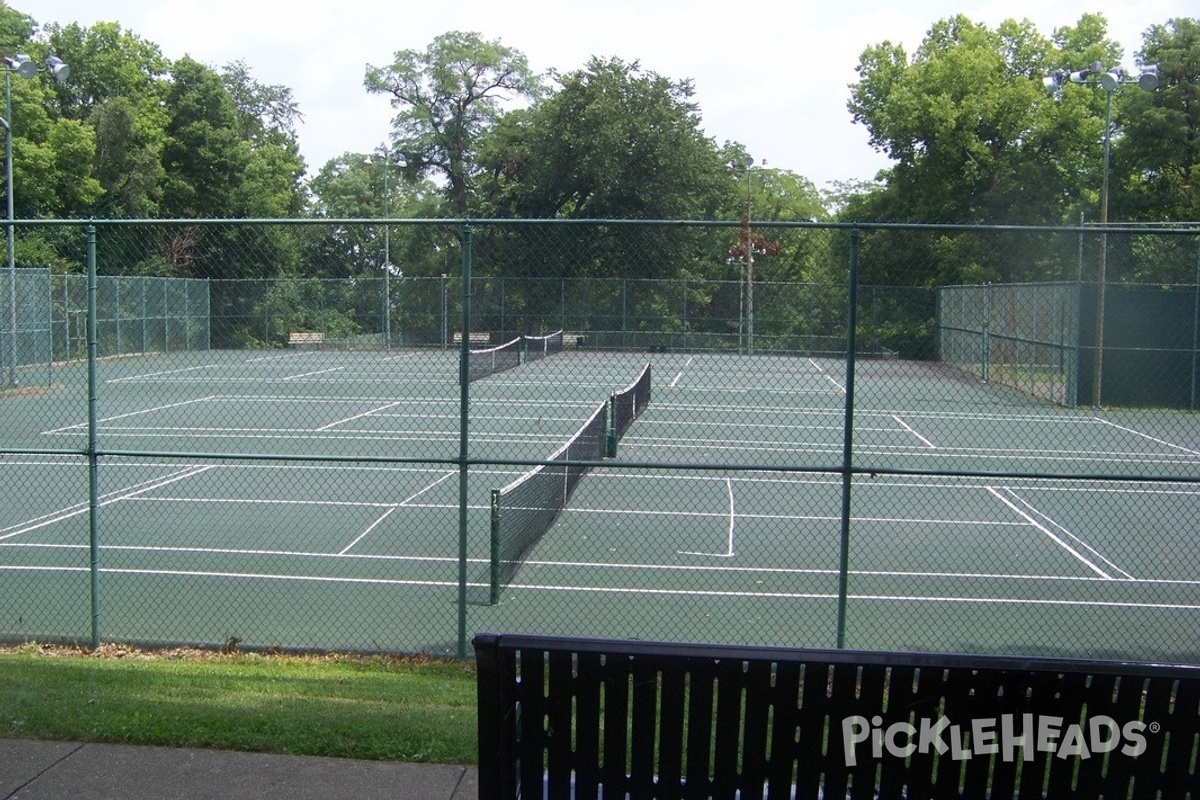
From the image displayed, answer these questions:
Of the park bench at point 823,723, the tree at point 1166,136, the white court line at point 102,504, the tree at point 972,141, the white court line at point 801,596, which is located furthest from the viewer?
the tree at point 972,141

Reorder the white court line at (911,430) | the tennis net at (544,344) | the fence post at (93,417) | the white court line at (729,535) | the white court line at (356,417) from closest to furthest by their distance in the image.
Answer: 1. the fence post at (93,417)
2. the tennis net at (544,344)
3. the white court line at (729,535)
4. the white court line at (911,430)
5. the white court line at (356,417)

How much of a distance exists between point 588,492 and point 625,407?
471 centimetres

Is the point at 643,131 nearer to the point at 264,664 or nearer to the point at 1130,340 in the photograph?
the point at 1130,340

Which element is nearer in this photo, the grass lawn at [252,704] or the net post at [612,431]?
the grass lawn at [252,704]

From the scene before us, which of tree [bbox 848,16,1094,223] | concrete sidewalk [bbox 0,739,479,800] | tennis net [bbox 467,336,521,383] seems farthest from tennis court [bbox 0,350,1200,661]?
tree [bbox 848,16,1094,223]

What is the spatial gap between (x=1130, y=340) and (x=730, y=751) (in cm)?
2924

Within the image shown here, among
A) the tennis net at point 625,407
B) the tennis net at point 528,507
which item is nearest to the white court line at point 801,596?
the tennis net at point 528,507

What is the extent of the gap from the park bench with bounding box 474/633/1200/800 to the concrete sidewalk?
1.42 metres

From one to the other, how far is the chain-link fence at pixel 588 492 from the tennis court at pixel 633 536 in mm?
56

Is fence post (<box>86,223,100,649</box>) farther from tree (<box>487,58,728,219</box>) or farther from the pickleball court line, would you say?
tree (<box>487,58,728,219</box>)

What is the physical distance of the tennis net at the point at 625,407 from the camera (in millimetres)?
18578

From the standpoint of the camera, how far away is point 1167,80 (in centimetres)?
4809

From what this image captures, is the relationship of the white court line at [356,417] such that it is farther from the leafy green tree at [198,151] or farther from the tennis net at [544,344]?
the leafy green tree at [198,151]

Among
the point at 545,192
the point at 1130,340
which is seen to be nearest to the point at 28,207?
the point at 545,192
